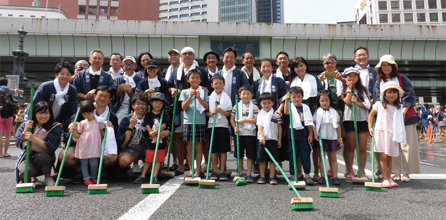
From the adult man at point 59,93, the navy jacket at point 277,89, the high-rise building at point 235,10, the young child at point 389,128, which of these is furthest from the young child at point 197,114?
the high-rise building at point 235,10

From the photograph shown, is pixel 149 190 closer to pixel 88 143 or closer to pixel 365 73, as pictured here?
pixel 88 143

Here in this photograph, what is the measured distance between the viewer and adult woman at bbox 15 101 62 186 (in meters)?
3.68

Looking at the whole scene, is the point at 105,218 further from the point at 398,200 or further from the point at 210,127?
the point at 398,200

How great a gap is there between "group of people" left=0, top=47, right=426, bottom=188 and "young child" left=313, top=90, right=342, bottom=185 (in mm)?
15

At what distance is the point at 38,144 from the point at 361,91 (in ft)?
15.2

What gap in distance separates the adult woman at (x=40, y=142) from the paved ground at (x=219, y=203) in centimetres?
21

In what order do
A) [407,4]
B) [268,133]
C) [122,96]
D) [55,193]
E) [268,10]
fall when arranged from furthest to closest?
[268,10], [407,4], [122,96], [268,133], [55,193]

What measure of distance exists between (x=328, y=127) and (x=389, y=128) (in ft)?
2.70

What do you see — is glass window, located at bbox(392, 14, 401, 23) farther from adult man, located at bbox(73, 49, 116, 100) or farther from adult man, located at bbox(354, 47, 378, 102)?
adult man, located at bbox(73, 49, 116, 100)

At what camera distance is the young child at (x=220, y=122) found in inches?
171

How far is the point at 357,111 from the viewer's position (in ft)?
14.3

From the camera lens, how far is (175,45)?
15.0m

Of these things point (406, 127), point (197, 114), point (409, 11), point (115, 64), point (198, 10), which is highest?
point (198, 10)

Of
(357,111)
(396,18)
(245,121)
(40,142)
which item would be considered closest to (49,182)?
(40,142)
